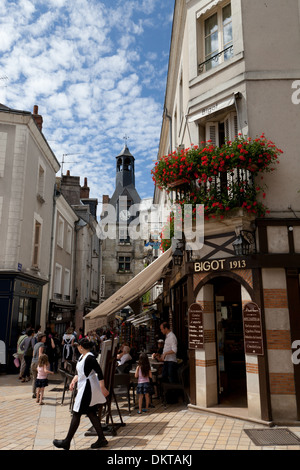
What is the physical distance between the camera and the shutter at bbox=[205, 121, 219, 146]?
27.2 feet

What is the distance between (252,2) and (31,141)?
1026 cm

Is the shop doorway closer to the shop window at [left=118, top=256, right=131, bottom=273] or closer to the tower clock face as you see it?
the shop window at [left=118, top=256, right=131, bottom=273]

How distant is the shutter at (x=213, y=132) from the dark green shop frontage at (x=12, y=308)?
896 cm

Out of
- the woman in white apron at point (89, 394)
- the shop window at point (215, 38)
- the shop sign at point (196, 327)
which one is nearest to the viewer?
the woman in white apron at point (89, 394)

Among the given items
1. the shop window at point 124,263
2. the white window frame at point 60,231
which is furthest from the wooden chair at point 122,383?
the shop window at point 124,263

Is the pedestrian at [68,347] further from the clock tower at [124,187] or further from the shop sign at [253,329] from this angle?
the clock tower at [124,187]

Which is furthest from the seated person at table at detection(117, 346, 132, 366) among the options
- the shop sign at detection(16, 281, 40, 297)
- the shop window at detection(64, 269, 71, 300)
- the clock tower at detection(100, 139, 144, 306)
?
the clock tower at detection(100, 139, 144, 306)

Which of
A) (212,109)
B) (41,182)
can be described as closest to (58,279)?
(41,182)

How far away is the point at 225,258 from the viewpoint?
712 centimetres

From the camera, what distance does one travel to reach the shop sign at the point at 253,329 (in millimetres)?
6366

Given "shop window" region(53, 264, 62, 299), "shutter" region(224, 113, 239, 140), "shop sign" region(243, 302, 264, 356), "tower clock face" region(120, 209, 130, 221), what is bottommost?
"shop sign" region(243, 302, 264, 356)

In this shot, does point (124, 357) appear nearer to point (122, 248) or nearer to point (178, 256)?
point (178, 256)

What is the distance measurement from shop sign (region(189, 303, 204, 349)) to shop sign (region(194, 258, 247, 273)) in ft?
2.62
